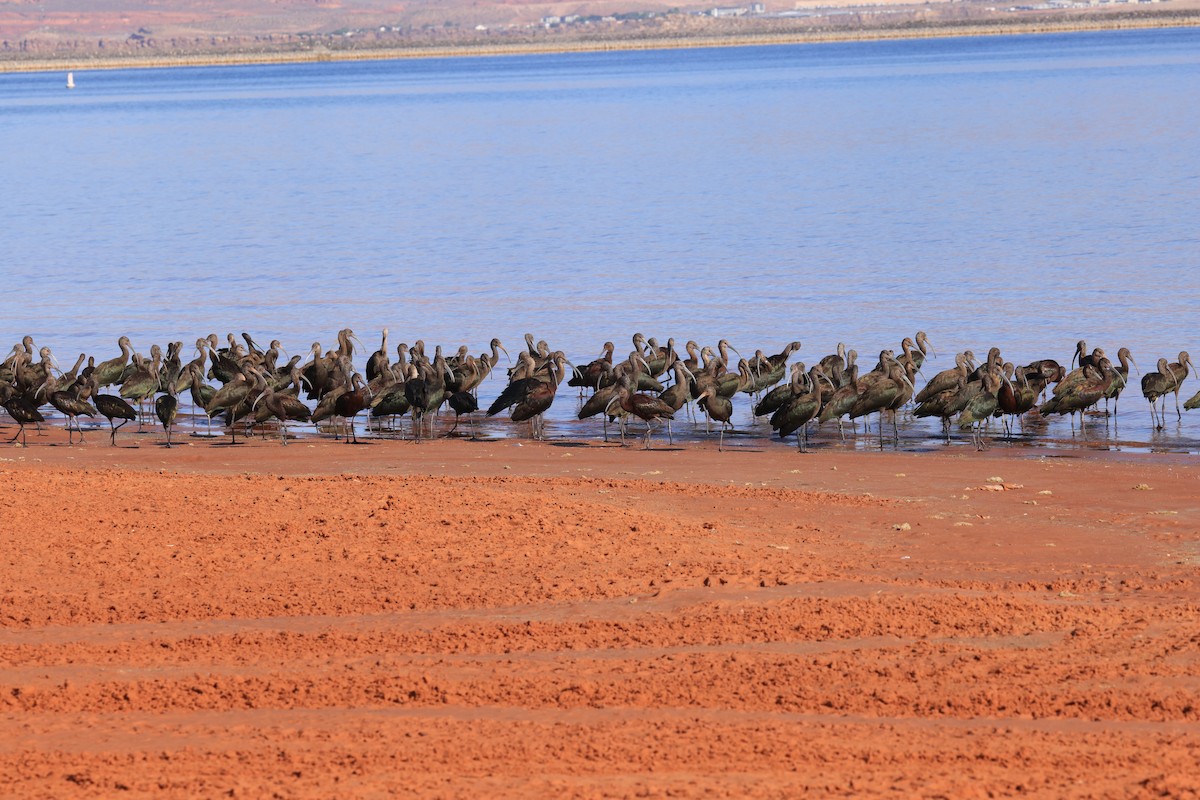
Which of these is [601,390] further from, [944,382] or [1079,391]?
[1079,391]

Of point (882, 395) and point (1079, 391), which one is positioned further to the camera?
point (1079, 391)

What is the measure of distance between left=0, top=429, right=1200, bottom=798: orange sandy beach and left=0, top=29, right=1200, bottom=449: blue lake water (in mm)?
6830

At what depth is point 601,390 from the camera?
1916cm

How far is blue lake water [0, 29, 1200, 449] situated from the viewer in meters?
27.2

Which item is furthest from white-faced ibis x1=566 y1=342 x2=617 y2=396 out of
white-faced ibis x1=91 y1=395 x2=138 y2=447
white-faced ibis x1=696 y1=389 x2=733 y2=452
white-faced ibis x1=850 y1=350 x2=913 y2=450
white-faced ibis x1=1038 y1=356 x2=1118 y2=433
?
white-faced ibis x1=91 y1=395 x2=138 y2=447

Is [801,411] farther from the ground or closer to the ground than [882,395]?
closer to the ground

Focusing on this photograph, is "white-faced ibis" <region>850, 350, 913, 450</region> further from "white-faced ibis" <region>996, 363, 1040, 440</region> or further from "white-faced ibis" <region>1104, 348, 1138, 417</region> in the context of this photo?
"white-faced ibis" <region>1104, 348, 1138, 417</region>

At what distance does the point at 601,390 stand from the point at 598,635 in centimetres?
943

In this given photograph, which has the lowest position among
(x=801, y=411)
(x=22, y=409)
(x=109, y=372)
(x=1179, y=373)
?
(x=801, y=411)

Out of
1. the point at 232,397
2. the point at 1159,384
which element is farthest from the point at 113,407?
the point at 1159,384

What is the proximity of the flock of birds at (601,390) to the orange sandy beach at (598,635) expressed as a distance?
240 centimetres

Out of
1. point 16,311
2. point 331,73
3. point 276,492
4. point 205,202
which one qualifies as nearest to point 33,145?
point 205,202

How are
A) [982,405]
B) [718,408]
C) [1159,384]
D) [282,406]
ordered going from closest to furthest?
[982,405] → [282,406] → [718,408] → [1159,384]

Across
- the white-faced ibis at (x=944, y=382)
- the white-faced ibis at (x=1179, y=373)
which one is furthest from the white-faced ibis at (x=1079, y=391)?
the white-faced ibis at (x=944, y=382)
